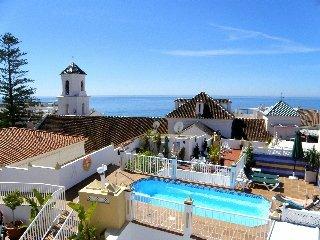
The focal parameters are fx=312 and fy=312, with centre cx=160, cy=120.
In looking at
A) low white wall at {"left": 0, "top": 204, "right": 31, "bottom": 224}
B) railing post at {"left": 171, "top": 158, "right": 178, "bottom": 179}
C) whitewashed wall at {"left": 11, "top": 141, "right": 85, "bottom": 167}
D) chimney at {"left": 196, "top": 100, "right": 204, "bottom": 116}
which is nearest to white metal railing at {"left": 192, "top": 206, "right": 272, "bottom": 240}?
railing post at {"left": 171, "top": 158, "right": 178, "bottom": 179}

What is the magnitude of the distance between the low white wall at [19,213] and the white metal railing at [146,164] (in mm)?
7011

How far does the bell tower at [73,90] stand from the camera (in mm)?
38688

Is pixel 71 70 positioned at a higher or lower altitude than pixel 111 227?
higher

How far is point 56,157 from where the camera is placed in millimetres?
18797

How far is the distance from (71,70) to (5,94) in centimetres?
941

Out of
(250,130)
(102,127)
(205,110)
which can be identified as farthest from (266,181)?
(102,127)

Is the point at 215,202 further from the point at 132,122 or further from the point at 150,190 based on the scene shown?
the point at 132,122

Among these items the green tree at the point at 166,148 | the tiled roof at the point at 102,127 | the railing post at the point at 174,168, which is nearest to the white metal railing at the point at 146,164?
the railing post at the point at 174,168

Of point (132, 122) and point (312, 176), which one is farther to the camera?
point (132, 122)

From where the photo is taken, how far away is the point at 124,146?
19.7 meters

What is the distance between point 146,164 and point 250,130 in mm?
16054

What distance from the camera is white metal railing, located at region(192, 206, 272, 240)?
10.6m

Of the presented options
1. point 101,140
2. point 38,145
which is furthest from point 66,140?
point 101,140

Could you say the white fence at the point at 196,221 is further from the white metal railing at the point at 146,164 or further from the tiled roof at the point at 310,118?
the tiled roof at the point at 310,118
